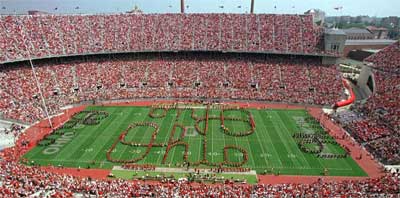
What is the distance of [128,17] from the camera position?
192 feet

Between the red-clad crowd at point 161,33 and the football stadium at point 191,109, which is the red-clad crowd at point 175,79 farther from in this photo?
the red-clad crowd at point 161,33

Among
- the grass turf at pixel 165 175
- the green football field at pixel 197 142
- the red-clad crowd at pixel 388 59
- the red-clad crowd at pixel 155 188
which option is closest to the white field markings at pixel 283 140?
the green football field at pixel 197 142

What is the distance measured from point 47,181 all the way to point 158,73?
102ft

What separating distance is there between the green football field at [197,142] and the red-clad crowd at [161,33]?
567 inches

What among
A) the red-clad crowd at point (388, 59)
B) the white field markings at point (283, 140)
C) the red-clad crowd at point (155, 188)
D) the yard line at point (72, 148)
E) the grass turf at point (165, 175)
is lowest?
the white field markings at point (283, 140)

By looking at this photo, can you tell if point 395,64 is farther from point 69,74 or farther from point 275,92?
point 69,74

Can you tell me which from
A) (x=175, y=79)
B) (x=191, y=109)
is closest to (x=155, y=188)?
(x=191, y=109)

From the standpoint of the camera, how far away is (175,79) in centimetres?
5044

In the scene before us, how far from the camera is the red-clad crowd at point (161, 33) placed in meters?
49.4

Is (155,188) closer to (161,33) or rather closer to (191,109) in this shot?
(191,109)

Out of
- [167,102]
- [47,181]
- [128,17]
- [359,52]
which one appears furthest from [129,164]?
[359,52]

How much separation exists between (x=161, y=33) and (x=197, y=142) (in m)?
28.7

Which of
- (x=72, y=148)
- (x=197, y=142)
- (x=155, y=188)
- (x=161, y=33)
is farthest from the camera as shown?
(x=161, y=33)

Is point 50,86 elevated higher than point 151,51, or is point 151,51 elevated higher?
point 151,51
